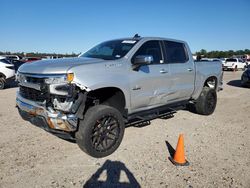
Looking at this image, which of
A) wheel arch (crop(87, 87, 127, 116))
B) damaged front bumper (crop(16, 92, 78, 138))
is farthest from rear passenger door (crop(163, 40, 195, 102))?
damaged front bumper (crop(16, 92, 78, 138))

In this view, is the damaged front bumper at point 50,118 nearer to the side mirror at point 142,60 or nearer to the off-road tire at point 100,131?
the off-road tire at point 100,131

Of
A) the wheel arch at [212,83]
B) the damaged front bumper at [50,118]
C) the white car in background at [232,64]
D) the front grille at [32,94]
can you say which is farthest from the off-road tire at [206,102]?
the white car in background at [232,64]

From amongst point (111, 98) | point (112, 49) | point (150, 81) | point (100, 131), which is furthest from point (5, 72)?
point (100, 131)

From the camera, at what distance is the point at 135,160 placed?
149 inches

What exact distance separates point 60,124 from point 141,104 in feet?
5.61

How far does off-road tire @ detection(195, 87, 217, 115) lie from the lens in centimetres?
642

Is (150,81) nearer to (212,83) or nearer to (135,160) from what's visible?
(135,160)

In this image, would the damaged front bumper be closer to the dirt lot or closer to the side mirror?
the dirt lot

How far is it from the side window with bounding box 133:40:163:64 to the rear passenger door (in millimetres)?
215

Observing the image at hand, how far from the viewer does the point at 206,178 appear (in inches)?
129

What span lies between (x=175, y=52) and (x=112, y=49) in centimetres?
165

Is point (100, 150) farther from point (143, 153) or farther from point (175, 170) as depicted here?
point (175, 170)

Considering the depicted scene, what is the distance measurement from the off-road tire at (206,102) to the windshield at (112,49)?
2.82m

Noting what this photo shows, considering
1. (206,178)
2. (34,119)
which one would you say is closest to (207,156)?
(206,178)
